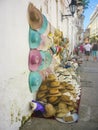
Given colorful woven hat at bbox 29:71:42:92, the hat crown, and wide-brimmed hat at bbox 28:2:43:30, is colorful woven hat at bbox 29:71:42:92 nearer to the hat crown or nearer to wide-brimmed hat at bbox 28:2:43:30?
the hat crown

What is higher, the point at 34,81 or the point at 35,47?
the point at 35,47

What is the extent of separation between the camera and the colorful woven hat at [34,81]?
15.6 feet

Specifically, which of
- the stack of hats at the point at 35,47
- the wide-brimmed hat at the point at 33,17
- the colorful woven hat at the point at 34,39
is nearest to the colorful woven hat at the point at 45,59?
the stack of hats at the point at 35,47

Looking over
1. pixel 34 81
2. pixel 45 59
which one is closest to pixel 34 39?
pixel 34 81

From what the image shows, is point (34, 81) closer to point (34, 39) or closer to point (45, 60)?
point (34, 39)

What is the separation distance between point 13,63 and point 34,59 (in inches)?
46.5

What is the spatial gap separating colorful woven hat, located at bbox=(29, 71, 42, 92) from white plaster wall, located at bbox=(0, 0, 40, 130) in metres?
0.26

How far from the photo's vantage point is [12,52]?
3.72 metres

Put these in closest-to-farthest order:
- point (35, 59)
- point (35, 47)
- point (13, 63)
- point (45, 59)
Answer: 1. point (13, 63)
2. point (35, 59)
3. point (35, 47)
4. point (45, 59)

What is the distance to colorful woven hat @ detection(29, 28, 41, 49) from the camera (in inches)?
183

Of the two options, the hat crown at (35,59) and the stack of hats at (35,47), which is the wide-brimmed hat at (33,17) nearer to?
the stack of hats at (35,47)

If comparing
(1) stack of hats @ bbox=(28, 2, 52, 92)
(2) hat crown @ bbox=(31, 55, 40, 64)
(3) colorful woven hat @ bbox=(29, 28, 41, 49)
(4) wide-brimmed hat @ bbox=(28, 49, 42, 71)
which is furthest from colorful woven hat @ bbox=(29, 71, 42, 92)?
(3) colorful woven hat @ bbox=(29, 28, 41, 49)

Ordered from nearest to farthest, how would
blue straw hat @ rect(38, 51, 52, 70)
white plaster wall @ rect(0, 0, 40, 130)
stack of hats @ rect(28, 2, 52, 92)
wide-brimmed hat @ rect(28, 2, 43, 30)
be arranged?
white plaster wall @ rect(0, 0, 40, 130) → wide-brimmed hat @ rect(28, 2, 43, 30) → stack of hats @ rect(28, 2, 52, 92) → blue straw hat @ rect(38, 51, 52, 70)

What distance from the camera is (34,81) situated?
4898mm
